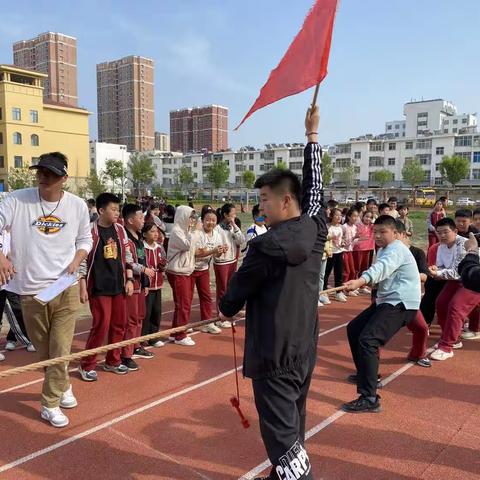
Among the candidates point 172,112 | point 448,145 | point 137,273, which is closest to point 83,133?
point 448,145

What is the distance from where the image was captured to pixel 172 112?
441ft

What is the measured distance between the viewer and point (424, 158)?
76.2m

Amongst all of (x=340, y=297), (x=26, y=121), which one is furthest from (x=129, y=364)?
(x=26, y=121)

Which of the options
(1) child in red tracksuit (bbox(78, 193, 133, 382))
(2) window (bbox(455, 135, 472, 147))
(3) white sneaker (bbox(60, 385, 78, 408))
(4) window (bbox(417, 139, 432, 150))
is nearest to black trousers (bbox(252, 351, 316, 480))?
(3) white sneaker (bbox(60, 385, 78, 408))

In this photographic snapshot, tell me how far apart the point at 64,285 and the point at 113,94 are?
122863 mm

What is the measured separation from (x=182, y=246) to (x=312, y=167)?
3.40m

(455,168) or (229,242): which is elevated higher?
(455,168)

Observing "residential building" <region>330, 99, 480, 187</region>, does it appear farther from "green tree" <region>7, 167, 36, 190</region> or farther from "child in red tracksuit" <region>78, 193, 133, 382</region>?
"child in red tracksuit" <region>78, 193, 133, 382</region>

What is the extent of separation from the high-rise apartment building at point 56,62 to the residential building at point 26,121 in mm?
38767

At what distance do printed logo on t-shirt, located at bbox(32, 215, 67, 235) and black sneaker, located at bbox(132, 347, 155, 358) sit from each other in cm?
252

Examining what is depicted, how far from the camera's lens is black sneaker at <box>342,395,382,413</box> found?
427cm

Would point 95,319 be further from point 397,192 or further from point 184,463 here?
point 397,192

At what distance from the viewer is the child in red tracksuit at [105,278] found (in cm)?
481

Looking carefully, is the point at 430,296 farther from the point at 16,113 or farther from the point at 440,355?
the point at 16,113
